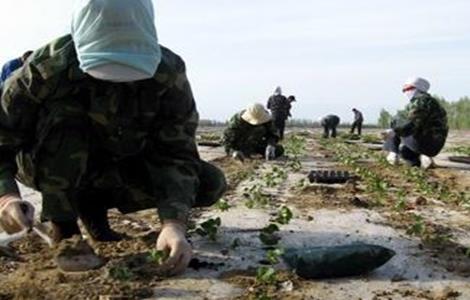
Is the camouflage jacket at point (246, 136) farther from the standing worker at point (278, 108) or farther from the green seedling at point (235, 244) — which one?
the green seedling at point (235, 244)

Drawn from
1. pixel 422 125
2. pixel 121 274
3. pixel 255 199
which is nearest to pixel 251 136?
pixel 422 125

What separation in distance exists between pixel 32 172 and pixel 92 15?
0.84m

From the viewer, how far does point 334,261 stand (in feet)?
9.94

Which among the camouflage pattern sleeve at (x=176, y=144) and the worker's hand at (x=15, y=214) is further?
the camouflage pattern sleeve at (x=176, y=144)

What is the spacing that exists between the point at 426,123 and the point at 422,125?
6 cm

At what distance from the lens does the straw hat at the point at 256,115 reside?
10.5 meters

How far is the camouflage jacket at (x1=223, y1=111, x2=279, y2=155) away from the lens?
1092 cm

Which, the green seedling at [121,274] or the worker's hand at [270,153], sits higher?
the green seedling at [121,274]

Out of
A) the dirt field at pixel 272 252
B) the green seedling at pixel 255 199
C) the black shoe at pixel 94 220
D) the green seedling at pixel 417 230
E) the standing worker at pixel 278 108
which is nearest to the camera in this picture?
the dirt field at pixel 272 252

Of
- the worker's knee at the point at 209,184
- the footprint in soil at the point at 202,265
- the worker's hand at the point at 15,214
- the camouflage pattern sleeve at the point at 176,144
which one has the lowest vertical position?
the footprint in soil at the point at 202,265

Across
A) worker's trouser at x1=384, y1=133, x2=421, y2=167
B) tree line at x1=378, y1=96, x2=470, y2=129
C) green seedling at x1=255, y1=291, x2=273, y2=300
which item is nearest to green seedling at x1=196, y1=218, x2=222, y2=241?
green seedling at x1=255, y1=291, x2=273, y2=300

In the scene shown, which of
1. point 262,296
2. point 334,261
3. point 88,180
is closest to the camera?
point 262,296

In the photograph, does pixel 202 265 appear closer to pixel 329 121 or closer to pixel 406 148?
pixel 406 148

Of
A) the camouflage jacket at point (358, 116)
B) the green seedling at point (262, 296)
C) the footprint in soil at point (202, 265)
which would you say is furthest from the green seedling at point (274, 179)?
the camouflage jacket at point (358, 116)
